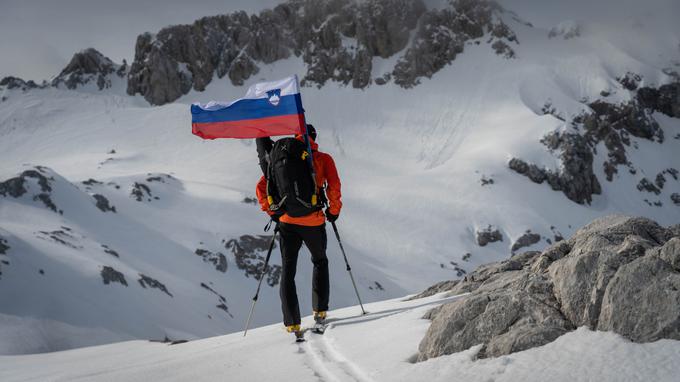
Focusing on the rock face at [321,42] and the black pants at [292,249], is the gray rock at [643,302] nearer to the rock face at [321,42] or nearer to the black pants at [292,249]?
the black pants at [292,249]

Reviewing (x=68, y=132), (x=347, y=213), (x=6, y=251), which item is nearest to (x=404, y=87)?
(x=347, y=213)

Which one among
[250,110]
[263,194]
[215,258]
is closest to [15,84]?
[215,258]

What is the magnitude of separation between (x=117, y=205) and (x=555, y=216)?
5547 cm

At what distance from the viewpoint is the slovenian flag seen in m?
8.50

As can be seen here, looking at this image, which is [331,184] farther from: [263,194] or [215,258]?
[215,258]

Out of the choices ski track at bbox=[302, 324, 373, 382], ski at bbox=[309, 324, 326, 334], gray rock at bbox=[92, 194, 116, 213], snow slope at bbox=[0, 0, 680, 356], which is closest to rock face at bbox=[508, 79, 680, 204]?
snow slope at bbox=[0, 0, 680, 356]

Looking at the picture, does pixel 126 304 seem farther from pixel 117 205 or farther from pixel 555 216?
pixel 555 216

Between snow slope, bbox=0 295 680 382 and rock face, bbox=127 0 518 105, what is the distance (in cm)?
11078

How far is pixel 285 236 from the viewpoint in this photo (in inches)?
299

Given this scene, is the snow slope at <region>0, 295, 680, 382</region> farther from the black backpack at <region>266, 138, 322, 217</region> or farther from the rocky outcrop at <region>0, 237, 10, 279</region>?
the rocky outcrop at <region>0, 237, 10, 279</region>

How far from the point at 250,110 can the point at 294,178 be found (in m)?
2.34

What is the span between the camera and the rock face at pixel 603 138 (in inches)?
3236

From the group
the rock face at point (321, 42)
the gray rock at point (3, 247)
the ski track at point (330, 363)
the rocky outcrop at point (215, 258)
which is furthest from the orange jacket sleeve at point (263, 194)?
the rock face at point (321, 42)

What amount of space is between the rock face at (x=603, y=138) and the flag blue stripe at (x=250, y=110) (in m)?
74.4
